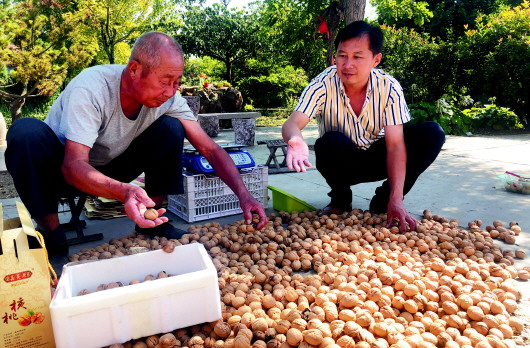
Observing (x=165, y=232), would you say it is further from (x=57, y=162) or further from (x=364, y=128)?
(x=364, y=128)

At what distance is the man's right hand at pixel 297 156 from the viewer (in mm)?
1804

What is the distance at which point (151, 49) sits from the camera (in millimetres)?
1764

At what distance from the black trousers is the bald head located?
438 mm

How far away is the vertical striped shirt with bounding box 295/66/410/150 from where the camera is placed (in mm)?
2363

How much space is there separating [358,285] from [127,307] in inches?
34.5

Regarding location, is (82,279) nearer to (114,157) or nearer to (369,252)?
(114,157)

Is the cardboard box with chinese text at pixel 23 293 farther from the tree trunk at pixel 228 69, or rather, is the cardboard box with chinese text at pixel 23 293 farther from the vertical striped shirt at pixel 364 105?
the tree trunk at pixel 228 69

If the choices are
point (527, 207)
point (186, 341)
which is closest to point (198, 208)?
point (186, 341)

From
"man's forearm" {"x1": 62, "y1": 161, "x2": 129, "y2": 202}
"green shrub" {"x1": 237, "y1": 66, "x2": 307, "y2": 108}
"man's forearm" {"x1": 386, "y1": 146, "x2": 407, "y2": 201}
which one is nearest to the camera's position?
"man's forearm" {"x1": 62, "y1": 161, "x2": 129, "y2": 202}

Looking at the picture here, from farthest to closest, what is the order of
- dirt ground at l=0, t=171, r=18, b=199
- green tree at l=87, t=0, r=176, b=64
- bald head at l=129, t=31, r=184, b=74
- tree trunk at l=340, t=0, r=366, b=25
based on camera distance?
green tree at l=87, t=0, r=176, b=64 < tree trunk at l=340, t=0, r=366, b=25 < dirt ground at l=0, t=171, r=18, b=199 < bald head at l=129, t=31, r=184, b=74

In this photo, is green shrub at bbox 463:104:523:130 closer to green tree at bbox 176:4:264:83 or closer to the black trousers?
the black trousers

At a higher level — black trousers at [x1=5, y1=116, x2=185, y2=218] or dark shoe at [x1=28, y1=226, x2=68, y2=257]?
black trousers at [x1=5, y1=116, x2=185, y2=218]

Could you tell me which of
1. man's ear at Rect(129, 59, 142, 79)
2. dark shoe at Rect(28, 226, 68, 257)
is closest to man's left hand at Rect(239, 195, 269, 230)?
man's ear at Rect(129, 59, 142, 79)

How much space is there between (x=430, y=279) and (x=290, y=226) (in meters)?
0.84
